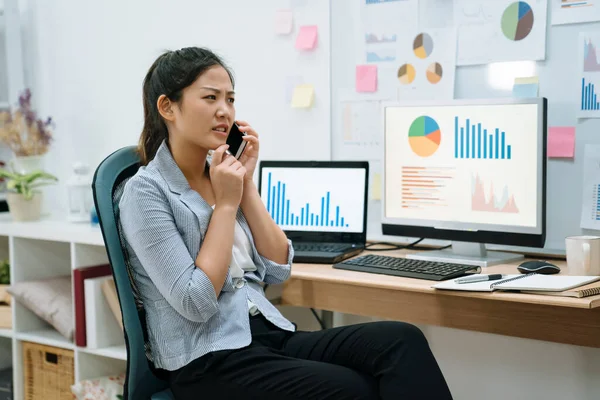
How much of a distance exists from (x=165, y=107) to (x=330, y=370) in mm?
682

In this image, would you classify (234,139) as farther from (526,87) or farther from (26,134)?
(26,134)

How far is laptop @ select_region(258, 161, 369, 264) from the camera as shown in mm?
2424

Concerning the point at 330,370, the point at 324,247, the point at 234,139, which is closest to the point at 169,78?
the point at 234,139

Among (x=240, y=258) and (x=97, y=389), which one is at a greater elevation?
(x=240, y=258)

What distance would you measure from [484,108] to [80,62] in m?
1.88

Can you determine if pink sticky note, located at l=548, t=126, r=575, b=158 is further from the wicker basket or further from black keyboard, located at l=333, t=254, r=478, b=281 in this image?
the wicker basket

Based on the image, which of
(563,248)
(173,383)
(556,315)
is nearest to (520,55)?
(563,248)

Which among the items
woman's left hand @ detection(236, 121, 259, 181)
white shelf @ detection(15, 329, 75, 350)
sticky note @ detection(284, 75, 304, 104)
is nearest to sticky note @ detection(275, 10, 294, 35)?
sticky note @ detection(284, 75, 304, 104)

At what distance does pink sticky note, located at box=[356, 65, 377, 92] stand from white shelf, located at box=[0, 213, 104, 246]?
99 centimetres

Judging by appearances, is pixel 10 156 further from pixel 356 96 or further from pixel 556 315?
pixel 556 315

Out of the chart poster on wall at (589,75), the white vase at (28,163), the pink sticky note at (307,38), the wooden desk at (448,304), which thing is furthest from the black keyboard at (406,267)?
the white vase at (28,163)

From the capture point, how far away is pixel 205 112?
5.70 feet

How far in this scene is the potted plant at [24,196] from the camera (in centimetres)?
303

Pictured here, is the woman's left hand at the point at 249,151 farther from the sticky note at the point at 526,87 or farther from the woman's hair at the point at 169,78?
the sticky note at the point at 526,87
